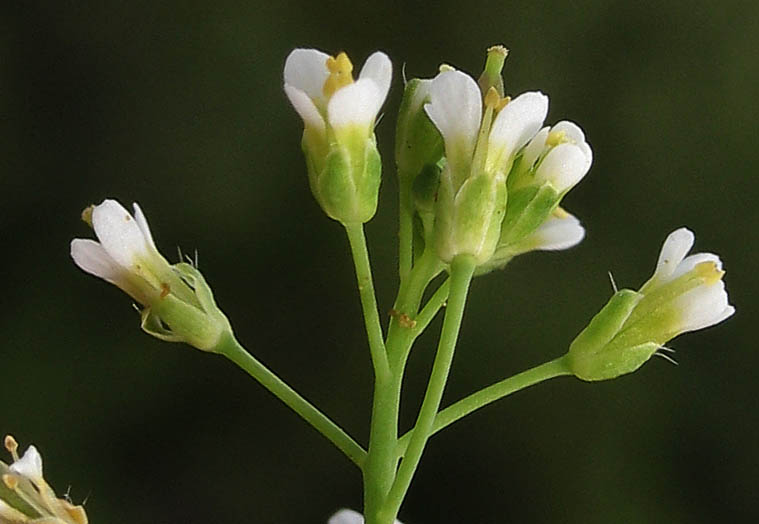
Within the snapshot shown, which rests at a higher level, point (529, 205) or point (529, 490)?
point (529, 490)

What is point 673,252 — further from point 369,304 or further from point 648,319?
point 369,304

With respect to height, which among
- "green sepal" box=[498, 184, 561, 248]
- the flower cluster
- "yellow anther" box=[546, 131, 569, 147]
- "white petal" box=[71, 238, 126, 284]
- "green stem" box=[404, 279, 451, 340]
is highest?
"yellow anther" box=[546, 131, 569, 147]

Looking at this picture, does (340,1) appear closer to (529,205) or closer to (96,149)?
(96,149)

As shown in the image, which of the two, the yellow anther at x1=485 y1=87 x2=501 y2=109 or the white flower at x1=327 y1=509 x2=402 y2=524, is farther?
the white flower at x1=327 y1=509 x2=402 y2=524

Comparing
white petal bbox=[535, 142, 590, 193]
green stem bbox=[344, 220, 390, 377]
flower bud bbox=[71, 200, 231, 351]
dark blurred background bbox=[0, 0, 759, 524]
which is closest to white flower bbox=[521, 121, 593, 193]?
white petal bbox=[535, 142, 590, 193]

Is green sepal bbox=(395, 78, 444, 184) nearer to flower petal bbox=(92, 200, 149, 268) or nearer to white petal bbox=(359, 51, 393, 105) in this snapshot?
white petal bbox=(359, 51, 393, 105)

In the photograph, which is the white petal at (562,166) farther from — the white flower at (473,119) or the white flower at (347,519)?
the white flower at (347,519)

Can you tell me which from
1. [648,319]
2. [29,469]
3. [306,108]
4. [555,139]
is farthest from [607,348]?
[29,469]

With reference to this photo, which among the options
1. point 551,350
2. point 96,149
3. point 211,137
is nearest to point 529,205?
point 551,350

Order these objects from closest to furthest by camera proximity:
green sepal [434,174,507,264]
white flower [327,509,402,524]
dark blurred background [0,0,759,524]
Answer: green sepal [434,174,507,264]
white flower [327,509,402,524]
dark blurred background [0,0,759,524]
